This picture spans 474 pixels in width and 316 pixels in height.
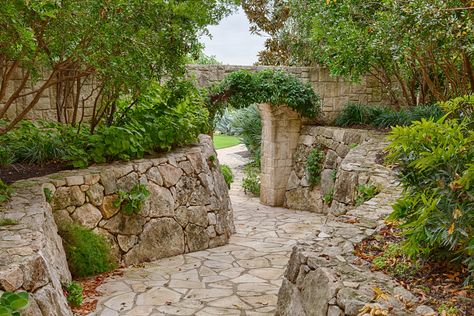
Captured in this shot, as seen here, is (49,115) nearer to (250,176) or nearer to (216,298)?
(216,298)

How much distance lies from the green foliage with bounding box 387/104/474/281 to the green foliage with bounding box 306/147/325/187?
21.9 feet

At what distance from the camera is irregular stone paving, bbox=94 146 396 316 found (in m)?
4.30

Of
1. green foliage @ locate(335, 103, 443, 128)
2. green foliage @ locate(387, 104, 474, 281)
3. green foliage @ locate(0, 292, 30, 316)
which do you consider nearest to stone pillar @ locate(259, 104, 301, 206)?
green foliage @ locate(335, 103, 443, 128)

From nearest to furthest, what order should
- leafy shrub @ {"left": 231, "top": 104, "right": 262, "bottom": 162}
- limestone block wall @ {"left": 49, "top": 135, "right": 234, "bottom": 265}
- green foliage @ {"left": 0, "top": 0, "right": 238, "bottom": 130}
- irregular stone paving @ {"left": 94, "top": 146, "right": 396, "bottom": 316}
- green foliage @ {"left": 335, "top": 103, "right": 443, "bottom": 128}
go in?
green foliage @ {"left": 0, "top": 0, "right": 238, "bottom": 130}
irregular stone paving @ {"left": 94, "top": 146, "right": 396, "bottom": 316}
limestone block wall @ {"left": 49, "top": 135, "right": 234, "bottom": 265}
green foliage @ {"left": 335, "top": 103, "right": 443, "bottom": 128}
leafy shrub @ {"left": 231, "top": 104, "right": 262, "bottom": 162}

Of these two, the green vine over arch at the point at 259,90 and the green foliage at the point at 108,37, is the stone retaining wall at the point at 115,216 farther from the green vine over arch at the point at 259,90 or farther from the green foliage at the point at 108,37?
the green vine over arch at the point at 259,90

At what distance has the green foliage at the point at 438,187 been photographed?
2.56 meters

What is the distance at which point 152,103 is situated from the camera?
6840 mm

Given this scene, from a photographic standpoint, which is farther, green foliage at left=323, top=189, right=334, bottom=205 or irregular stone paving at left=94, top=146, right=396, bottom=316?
green foliage at left=323, top=189, right=334, bottom=205

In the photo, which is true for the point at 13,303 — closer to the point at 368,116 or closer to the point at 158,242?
the point at 158,242

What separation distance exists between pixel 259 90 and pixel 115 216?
16.3 ft

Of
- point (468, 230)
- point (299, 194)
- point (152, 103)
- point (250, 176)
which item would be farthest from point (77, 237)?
point (250, 176)

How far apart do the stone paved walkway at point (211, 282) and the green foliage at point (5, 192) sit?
4.17 feet

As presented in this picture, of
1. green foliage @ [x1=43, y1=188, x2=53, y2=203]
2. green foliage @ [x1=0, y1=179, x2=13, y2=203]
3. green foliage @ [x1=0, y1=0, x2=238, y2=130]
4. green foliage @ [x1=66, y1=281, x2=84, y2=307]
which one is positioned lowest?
green foliage @ [x1=66, y1=281, x2=84, y2=307]

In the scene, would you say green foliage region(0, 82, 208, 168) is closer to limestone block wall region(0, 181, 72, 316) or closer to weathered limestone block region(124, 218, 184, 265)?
weathered limestone block region(124, 218, 184, 265)
